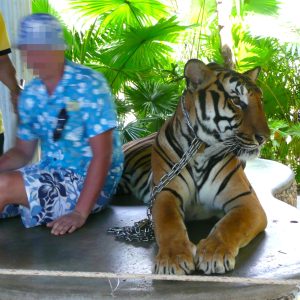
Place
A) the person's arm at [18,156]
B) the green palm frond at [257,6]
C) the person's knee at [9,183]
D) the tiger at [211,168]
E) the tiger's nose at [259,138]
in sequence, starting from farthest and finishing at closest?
the green palm frond at [257,6]
the person's arm at [18,156]
the person's knee at [9,183]
the tiger's nose at [259,138]
the tiger at [211,168]

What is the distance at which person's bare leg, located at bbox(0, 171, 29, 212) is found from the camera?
3.03 metres

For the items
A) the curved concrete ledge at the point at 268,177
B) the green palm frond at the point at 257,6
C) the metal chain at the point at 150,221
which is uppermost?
the green palm frond at the point at 257,6

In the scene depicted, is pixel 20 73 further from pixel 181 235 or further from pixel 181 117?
pixel 181 235

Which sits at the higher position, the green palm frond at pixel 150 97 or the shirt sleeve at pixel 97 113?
the shirt sleeve at pixel 97 113

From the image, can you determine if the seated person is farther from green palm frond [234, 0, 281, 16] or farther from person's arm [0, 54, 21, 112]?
green palm frond [234, 0, 281, 16]

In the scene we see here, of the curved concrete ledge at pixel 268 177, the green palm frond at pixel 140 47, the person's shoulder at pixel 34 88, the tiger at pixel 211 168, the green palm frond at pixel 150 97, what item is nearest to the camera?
the tiger at pixel 211 168

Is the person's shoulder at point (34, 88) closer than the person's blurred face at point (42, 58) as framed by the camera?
No

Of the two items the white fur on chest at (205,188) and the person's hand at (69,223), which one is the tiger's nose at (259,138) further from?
the person's hand at (69,223)

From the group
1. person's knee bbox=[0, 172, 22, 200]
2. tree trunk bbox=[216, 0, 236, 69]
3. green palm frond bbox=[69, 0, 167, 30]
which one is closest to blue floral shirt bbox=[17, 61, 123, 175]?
person's knee bbox=[0, 172, 22, 200]

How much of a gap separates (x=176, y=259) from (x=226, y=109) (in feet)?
2.75

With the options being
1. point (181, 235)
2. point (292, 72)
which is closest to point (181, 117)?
point (181, 235)

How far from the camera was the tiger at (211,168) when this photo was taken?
266 cm

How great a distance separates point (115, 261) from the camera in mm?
2787

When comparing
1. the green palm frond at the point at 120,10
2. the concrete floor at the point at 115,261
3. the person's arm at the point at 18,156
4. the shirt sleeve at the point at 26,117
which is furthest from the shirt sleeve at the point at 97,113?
the green palm frond at the point at 120,10
